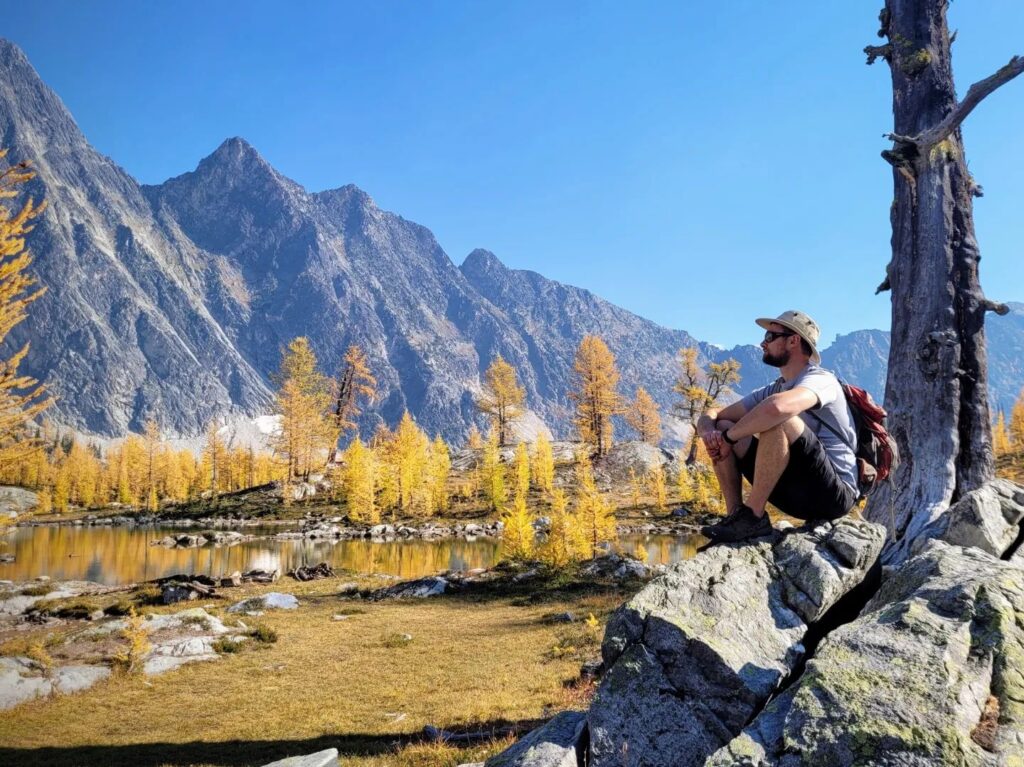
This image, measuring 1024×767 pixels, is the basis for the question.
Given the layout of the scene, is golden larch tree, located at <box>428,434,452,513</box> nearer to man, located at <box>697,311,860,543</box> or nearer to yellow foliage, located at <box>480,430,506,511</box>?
yellow foliage, located at <box>480,430,506,511</box>

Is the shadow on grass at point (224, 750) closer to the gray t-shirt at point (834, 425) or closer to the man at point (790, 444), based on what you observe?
the man at point (790, 444)

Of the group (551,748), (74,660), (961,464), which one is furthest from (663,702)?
(74,660)

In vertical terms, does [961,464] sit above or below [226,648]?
above

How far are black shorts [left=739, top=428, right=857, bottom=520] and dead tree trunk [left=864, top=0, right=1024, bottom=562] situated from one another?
12.6 feet

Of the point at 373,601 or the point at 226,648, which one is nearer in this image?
the point at 226,648

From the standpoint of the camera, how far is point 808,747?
289 centimetres

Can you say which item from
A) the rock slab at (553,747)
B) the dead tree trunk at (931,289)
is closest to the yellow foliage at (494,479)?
the dead tree trunk at (931,289)

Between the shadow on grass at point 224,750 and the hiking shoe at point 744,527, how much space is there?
520cm

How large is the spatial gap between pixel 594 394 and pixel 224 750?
207 ft

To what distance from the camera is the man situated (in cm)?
514

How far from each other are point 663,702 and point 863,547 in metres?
2.53

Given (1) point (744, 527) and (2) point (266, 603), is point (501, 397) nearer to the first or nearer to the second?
(2) point (266, 603)

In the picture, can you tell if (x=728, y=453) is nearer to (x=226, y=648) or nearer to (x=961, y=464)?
(x=961, y=464)

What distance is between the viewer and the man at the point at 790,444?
5145 millimetres
